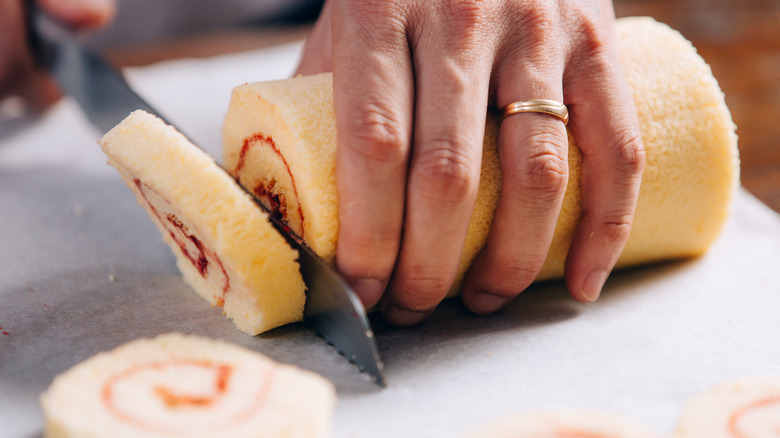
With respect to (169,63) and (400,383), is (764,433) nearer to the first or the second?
(400,383)

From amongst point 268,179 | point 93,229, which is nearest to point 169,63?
point 93,229

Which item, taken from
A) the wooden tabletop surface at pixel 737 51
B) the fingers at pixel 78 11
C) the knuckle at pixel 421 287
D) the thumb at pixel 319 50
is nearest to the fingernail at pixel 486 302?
the knuckle at pixel 421 287

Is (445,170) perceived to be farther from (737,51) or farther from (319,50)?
(737,51)

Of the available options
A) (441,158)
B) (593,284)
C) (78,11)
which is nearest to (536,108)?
(441,158)

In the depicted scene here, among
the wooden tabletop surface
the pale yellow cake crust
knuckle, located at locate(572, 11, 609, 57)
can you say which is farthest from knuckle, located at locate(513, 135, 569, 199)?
the wooden tabletop surface

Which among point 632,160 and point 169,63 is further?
point 169,63

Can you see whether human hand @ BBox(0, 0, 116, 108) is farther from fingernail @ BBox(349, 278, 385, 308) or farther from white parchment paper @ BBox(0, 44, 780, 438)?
fingernail @ BBox(349, 278, 385, 308)

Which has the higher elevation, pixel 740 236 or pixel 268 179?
pixel 268 179
